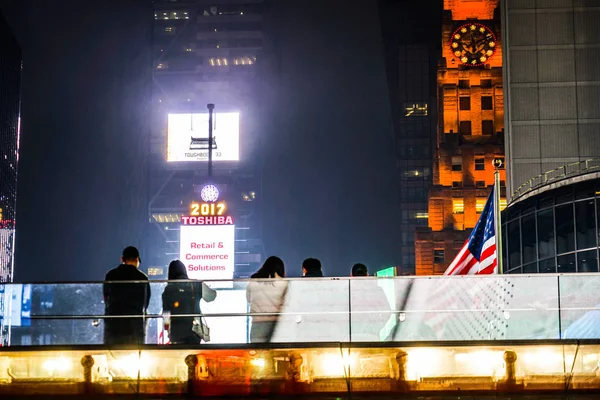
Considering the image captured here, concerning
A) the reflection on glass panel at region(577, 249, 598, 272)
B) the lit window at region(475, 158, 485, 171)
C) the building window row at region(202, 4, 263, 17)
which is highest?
the building window row at region(202, 4, 263, 17)

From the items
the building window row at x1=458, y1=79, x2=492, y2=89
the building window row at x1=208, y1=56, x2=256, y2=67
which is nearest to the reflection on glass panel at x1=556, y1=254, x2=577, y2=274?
the building window row at x1=458, y1=79, x2=492, y2=89

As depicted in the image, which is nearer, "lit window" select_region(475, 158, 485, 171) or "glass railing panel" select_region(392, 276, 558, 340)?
"glass railing panel" select_region(392, 276, 558, 340)

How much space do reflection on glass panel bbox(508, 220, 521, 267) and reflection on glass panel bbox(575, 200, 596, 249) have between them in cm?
775

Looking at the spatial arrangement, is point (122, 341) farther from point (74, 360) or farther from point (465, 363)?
point (465, 363)

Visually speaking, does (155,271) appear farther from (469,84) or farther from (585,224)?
(585,224)

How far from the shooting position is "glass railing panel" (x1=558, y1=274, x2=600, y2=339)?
1614 centimetres

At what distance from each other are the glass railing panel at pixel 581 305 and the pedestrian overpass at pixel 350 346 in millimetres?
18

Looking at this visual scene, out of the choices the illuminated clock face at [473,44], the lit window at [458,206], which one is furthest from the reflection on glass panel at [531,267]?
the illuminated clock face at [473,44]

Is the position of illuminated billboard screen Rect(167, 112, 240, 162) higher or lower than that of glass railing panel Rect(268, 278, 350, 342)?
higher

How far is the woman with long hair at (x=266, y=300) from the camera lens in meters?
16.3

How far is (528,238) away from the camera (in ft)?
181

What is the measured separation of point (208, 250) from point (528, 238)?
63.6 ft

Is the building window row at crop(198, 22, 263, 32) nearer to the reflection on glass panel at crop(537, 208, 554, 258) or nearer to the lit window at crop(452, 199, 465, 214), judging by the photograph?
the lit window at crop(452, 199, 465, 214)

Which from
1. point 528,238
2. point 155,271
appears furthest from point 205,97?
point 528,238
